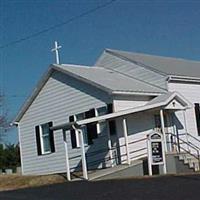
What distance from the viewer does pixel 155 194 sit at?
15.3 meters

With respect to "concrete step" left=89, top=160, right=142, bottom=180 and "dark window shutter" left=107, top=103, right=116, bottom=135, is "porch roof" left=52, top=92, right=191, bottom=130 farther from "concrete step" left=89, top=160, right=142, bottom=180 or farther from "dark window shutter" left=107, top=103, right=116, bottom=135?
"concrete step" left=89, top=160, right=142, bottom=180

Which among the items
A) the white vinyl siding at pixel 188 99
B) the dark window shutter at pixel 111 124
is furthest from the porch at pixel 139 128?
the white vinyl siding at pixel 188 99

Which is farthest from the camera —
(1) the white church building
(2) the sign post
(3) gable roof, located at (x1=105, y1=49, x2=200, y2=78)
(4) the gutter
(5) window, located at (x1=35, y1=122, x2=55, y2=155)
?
(5) window, located at (x1=35, y1=122, x2=55, y2=155)

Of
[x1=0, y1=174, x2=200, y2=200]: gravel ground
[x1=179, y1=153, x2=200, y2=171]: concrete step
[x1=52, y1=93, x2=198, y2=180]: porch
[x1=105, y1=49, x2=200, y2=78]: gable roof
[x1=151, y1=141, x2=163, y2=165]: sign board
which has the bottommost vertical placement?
[x1=0, y1=174, x2=200, y2=200]: gravel ground

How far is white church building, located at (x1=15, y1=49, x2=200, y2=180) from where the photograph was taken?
2567cm

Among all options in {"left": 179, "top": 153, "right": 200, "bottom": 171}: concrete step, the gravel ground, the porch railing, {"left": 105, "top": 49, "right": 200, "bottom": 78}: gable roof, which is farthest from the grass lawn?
{"left": 105, "top": 49, "right": 200, "bottom": 78}: gable roof

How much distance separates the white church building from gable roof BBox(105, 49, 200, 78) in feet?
0.38

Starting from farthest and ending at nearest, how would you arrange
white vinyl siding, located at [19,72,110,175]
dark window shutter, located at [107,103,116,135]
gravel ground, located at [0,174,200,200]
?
white vinyl siding, located at [19,72,110,175], dark window shutter, located at [107,103,116,135], gravel ground, located at [0,174,200,200]

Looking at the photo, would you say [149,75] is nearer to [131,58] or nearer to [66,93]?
[131,58]

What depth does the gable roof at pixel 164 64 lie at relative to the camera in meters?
30.9

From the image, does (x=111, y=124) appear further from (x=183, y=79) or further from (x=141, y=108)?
(x=183, y=79)

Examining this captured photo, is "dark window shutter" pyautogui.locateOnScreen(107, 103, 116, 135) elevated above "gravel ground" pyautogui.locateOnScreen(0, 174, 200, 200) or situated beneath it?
elevated above

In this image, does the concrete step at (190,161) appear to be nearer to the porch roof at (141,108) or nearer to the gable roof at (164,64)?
the porch roof at (141,108)

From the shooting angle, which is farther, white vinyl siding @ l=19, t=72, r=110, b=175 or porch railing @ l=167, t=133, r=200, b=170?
white vinyl siding @ l=19, t=72, r=110, b=175
